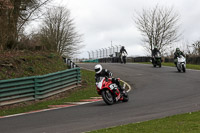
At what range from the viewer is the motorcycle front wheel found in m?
11.9

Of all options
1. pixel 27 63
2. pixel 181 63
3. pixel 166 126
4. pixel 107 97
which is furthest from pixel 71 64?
pixel 166 126

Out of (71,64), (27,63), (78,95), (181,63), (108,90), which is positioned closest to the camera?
(108,90)

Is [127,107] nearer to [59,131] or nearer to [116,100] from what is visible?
[116,100]

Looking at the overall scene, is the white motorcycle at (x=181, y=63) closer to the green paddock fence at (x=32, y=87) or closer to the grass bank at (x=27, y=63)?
the grass bank at (x=27, y=63)

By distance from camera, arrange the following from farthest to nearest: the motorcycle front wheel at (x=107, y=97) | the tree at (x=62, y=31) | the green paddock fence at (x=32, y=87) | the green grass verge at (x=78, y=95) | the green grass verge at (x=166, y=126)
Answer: the tree at (x=62, y=31) → the green paddock fence at (x=32, y=87) → the green grass verge at (x=78, y=95) → the motorcycle front wheel at (x=107, y=97) → the green grass verge at (x=166, y=126)

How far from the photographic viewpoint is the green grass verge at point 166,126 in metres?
6.88

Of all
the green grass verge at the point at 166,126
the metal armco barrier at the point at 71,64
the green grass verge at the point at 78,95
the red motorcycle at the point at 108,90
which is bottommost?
the green grass verge at the point at 78,95

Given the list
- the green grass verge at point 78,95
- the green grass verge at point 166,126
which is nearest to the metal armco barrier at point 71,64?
the green grass verge at point 78,95

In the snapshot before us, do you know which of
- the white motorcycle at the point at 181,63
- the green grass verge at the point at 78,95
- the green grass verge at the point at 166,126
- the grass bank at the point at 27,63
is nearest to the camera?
the green grass verge at the point at 166,126

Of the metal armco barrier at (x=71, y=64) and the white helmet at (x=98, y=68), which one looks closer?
the white helmet at (x=98, y=68)

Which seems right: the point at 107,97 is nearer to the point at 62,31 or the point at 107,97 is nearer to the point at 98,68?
the point at 98,68

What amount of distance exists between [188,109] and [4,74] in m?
9.32

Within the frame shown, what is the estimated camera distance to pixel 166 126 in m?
7.31

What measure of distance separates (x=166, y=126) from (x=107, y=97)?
4802 mm
